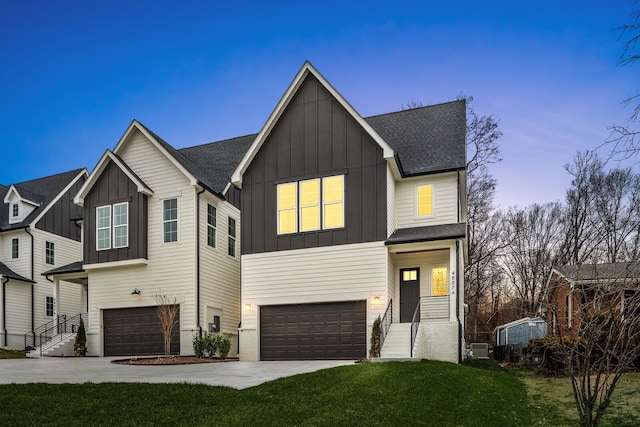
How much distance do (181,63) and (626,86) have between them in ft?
116

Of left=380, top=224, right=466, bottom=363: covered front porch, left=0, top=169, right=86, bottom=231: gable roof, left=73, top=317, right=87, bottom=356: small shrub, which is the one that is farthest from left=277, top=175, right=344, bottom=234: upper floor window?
left=0, top=169, right=86, bottom=231: gable roof

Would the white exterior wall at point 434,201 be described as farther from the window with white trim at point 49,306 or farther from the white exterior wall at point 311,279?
the window with white trim at point 49,306

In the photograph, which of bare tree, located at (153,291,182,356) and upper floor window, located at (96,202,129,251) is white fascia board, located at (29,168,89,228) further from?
bare tree, located at (153,291,182,356)

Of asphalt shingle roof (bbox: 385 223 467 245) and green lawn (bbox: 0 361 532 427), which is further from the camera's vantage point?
asphalt shingle roof (bbox: 385 223 467 245)

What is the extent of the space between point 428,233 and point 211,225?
9.54 meters

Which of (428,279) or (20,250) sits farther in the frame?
(20,250)

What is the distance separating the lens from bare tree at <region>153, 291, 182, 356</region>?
1912 cm

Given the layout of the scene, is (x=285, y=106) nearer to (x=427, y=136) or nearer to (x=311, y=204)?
(x=311, y=204)

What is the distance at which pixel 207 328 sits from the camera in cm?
2102

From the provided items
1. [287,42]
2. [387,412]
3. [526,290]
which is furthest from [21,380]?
[526,290]

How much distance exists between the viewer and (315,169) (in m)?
18.6

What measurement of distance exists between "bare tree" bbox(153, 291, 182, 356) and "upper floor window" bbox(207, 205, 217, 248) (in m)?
2.76

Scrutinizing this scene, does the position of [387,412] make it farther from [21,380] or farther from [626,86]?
[21,380]

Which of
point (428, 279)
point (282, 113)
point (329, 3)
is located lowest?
point (428, 279)
